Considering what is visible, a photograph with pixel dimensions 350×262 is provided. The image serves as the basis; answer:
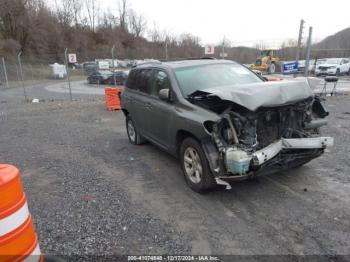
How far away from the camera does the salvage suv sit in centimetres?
347

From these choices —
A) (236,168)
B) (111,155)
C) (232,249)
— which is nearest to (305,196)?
(236,168)

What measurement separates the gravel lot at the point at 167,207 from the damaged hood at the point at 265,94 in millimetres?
1334

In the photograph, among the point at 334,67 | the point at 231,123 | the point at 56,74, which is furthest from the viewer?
the point at 56,74

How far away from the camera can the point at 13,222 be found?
82.9 inches

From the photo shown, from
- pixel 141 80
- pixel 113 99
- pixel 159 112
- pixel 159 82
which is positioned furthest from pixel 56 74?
pixel 159 112

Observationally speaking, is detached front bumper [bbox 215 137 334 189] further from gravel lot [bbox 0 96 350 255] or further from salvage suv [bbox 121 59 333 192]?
gravel lot [bbox 0 96 350 255]

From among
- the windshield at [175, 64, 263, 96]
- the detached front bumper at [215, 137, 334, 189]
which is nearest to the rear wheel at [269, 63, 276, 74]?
the windshield at [175, 64, 263, 96]

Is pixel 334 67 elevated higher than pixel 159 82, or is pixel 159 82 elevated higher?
pixel 159 82

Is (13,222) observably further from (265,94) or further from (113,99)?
(113,99)

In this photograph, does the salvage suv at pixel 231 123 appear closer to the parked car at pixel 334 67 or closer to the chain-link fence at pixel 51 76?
the chain-link fence at pixel 51 76

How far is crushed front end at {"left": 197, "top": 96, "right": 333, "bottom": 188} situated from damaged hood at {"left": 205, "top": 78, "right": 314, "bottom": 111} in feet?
0.32

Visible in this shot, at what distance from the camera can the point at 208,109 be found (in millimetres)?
3766

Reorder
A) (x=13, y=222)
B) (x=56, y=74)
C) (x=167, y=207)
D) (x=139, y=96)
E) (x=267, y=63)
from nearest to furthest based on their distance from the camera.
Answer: (x=13, y=222) → (x=167, y=207) → (x=139, y=96) → (x=267, y=63) → (x=56, y=74)

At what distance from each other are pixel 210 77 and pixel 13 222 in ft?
11.6
